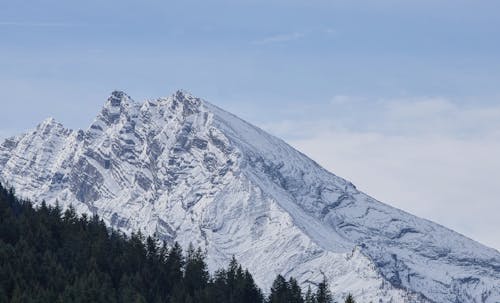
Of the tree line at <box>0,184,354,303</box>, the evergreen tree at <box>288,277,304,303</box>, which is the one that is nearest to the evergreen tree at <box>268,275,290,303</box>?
the tree line at <box>0,184,354,303</box>

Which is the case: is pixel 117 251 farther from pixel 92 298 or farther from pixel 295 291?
pixel 92 298

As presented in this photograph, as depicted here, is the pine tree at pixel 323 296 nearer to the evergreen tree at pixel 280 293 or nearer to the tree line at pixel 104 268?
the tree line at pixel 104 268

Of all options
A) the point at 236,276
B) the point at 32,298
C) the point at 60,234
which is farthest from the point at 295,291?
the point at 32,298

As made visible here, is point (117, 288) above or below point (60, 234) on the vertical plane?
below

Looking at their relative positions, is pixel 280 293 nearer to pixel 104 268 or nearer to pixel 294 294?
pixel 294 294

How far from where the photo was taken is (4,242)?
173750 mm

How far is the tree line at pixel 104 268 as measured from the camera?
6142 inches

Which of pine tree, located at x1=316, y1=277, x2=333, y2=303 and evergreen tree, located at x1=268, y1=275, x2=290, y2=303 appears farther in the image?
evergreen tree, located at x1=268, y1=275, x2=290, y2=303

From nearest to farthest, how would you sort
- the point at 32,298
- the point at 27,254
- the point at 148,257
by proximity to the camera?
1. the point at 32,298
2. the point at 27,254
3. the point at 148,257

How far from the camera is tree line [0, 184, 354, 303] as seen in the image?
15600 cm

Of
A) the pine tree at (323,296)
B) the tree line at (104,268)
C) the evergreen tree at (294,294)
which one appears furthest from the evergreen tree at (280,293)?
the pine tree at (323,296)

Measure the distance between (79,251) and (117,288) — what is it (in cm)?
1136

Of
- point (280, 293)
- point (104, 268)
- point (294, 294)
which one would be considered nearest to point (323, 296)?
point (294, 294)

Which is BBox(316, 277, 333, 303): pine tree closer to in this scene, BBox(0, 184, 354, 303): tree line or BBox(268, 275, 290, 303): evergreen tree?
BBox(0, 184, 354, 303): tree line
